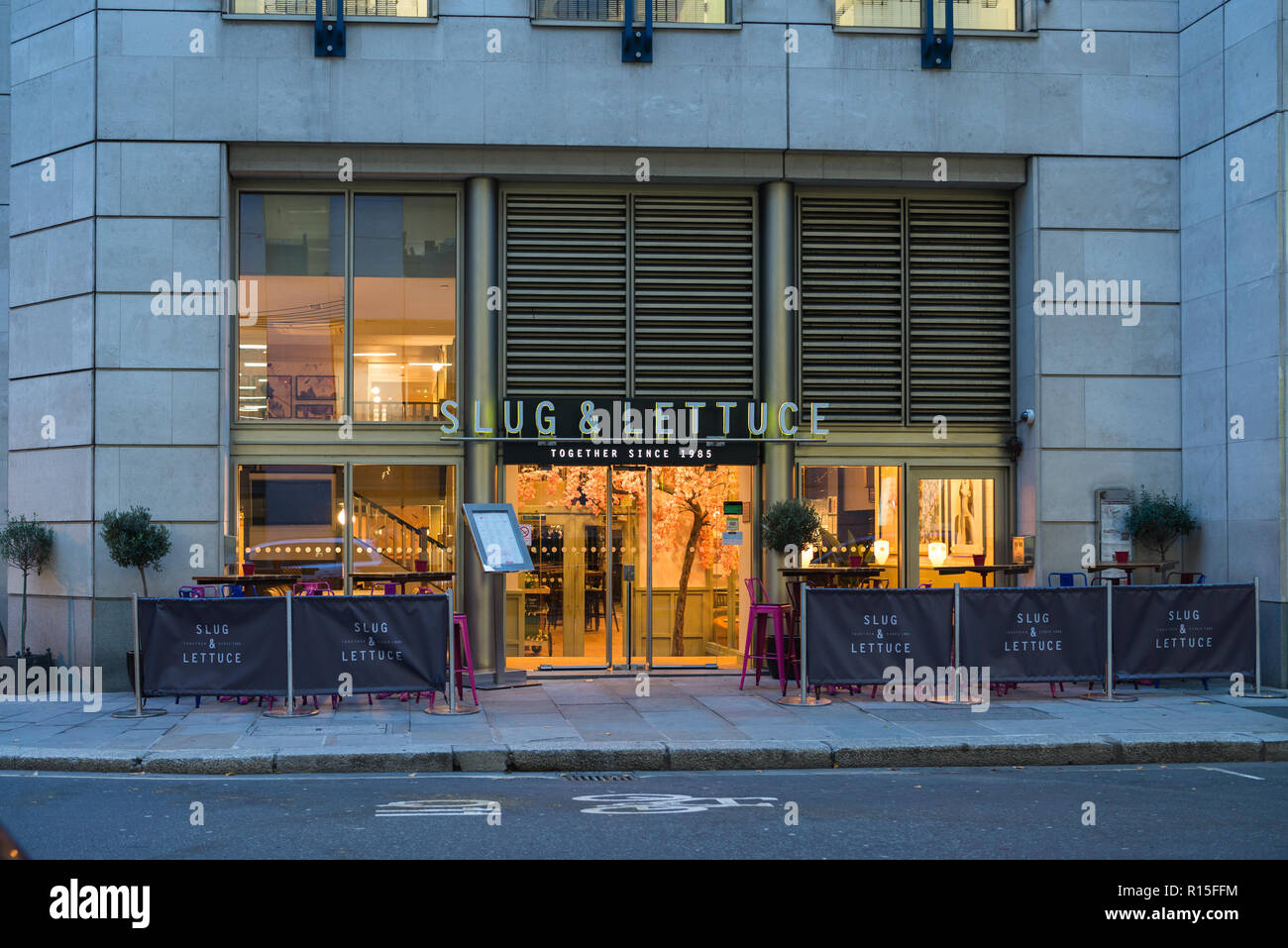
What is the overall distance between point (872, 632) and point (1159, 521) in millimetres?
4725

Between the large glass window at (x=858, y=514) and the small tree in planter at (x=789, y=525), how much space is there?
144 cm

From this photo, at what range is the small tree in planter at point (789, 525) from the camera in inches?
581

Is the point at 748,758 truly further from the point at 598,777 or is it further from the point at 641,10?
the point at 641,10

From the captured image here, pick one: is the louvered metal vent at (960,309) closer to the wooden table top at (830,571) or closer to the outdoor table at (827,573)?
the outdoor table at (827,573)

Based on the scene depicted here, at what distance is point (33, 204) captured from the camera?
1551 cm

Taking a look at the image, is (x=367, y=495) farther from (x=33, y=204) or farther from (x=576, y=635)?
(x=33, y=204)

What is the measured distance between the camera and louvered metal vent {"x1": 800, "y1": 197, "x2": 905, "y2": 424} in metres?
16.5

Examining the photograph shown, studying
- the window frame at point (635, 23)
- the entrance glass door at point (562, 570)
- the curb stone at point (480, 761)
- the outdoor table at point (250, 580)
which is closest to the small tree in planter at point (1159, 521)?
the entrance glass door at point (562, 570)

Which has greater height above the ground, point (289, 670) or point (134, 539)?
point (134, 539)

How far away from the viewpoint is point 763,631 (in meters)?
15.0

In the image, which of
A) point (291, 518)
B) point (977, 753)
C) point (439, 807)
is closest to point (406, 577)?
point (291, 518)
